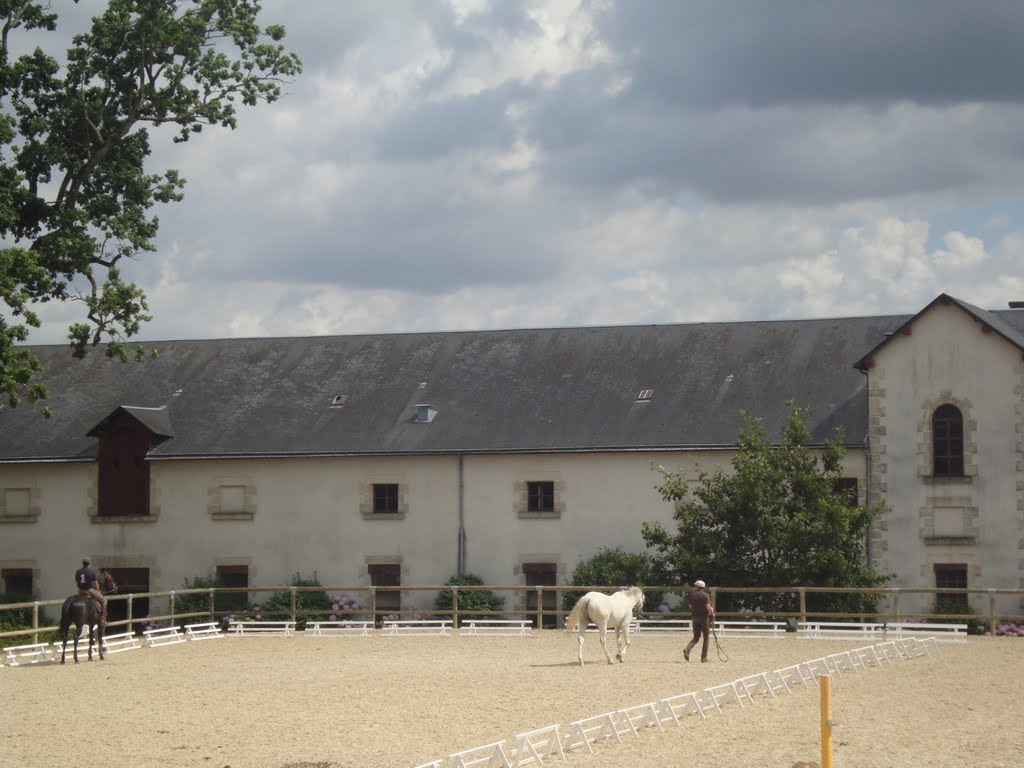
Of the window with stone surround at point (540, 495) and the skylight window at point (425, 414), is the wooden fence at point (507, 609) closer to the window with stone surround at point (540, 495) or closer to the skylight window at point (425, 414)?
the window with stone surround at point (540, 495)

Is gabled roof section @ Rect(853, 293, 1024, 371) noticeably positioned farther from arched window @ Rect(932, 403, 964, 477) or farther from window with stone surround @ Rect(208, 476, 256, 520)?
window with stone surround @ Rect(208, 476, 256, 520)

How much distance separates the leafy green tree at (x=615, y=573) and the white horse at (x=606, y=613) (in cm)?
637

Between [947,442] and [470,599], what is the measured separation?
10105 mm

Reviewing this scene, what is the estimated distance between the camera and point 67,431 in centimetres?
3475

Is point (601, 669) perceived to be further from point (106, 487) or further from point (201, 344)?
point (201, 344)

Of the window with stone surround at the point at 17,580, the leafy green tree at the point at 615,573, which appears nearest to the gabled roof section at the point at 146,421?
the window with stone surround at the point at 17,580

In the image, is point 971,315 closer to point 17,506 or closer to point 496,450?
point 496,450

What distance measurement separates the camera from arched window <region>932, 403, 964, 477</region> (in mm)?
30016

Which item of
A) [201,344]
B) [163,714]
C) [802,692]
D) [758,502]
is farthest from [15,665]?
[201,344]

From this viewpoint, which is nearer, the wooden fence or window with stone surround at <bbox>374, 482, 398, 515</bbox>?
the wooden fence

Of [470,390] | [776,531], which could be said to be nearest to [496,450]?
[470,390]

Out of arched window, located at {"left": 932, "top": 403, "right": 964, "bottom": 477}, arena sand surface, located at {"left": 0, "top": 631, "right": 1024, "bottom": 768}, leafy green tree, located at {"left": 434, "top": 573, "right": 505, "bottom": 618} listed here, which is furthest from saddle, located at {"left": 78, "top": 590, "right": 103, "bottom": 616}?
arched window, located at {"left": 932, "top": 403, "right": 964, "bottom": 477}

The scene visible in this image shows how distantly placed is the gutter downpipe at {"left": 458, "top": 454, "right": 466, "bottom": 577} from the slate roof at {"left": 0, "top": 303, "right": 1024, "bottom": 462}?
1.56 ft

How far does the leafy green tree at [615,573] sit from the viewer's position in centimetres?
2803
